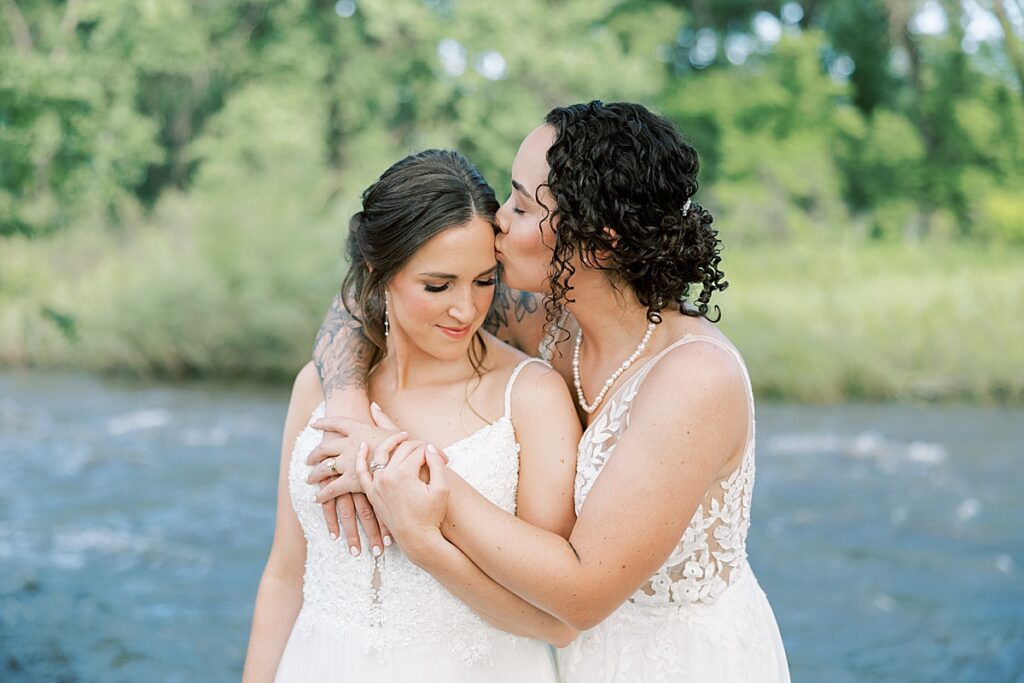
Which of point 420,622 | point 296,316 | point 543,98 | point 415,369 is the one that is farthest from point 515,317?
point 543,98

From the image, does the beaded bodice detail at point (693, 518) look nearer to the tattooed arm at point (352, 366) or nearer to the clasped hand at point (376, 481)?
the clasped hand at point (376, 481)

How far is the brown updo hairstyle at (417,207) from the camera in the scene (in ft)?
8.39

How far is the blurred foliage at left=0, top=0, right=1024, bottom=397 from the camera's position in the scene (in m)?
21.2

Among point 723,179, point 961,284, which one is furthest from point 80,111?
point 723,179

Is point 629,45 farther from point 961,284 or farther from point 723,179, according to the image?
point 961,284

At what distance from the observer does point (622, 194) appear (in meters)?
2.37

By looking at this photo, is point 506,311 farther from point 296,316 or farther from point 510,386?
point 296,316

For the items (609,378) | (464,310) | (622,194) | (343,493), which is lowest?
(343,493)

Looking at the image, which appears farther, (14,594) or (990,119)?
(990,119)

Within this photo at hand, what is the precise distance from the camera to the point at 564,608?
88.5 inches

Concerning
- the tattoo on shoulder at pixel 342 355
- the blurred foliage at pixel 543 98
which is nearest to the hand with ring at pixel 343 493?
the tattoo on shoulder at pixel 342 355

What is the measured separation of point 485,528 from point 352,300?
1.06m

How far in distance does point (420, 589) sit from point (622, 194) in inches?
38.6

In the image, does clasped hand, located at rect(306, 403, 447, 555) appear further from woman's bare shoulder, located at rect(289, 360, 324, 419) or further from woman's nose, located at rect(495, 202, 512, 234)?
woman's nose, located at rect(495, 202, 512, 234)
